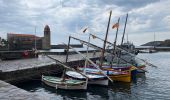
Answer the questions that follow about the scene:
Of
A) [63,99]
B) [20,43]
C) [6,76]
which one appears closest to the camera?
[63,99]

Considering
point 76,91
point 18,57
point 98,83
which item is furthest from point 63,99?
point 18,57

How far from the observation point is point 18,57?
56656 mm

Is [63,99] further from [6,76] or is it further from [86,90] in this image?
[6,76]

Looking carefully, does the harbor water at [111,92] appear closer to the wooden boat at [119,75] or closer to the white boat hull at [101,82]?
the white boat hull at [101,82]

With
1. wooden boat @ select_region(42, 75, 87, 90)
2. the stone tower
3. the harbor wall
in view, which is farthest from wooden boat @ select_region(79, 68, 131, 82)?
the stone tower

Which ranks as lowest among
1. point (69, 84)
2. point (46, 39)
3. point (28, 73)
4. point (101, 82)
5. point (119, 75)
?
point (101, 82)

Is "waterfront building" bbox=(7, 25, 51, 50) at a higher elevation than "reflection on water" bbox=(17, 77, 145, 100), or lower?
higher

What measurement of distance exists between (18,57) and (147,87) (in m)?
33.7

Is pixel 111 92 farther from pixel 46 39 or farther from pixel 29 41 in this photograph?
pixel 46 39

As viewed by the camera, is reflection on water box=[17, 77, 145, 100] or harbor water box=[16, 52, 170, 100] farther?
reflection on water box=[17, 77, 145, 100]

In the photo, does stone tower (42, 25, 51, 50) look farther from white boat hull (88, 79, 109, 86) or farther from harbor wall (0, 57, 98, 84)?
white boat hull (88, 79, 109, 86)

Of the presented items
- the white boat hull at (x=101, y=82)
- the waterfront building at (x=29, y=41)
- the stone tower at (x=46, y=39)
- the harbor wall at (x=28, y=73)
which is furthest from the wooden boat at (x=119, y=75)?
the stone tower at (x=46, y=39)

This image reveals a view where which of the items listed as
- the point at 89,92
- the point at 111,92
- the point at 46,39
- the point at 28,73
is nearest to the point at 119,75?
the point at 111,92

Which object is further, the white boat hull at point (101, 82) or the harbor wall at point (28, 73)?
the white boat hull at point (101, 82)
